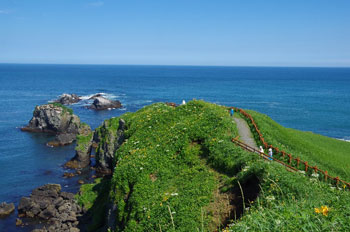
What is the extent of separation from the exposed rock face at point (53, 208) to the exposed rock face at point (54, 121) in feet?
114

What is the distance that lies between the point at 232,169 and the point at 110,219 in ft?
34.2

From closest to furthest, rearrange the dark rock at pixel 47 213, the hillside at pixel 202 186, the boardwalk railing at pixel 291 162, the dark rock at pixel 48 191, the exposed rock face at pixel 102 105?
the hillside at pixel 202 186
the boardwalk railing at pixel 291 162
the dark rock at pixel 47 213
the dark rock at pixel 48 191
the exposed rock face at pixel 102 105

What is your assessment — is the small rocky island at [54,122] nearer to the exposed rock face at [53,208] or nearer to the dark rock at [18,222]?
the exposed rock face at [53,208]

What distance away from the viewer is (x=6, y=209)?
36.9 m

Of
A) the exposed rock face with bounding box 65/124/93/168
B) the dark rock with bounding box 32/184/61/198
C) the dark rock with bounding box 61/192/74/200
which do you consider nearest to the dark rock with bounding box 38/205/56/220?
the dark rock with bounding box 61/192/74/200

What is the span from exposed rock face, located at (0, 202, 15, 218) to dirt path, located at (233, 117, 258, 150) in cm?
3118

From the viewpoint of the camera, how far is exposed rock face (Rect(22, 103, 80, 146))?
74625 mm

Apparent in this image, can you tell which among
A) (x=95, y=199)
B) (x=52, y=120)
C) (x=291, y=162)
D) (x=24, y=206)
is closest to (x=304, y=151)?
(x=291, y=162)

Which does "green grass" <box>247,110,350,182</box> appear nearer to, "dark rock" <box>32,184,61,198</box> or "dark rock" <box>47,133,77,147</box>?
"dark rock" <box>32,184,61,198</box>

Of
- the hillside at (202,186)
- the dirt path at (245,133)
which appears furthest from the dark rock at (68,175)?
the dirt path at (245,133)

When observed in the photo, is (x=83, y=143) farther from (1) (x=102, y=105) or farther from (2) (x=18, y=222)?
(1) (x=102, y=105)

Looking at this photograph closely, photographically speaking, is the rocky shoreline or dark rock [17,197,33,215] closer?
the rocky shoreline

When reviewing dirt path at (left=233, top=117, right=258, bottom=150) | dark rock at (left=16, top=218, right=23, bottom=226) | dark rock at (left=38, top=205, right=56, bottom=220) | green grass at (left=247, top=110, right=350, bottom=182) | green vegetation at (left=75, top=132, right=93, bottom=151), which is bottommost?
dark rock at (left=16, top=218, right=23, bottom=226)

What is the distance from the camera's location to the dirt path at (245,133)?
25.3 metres
